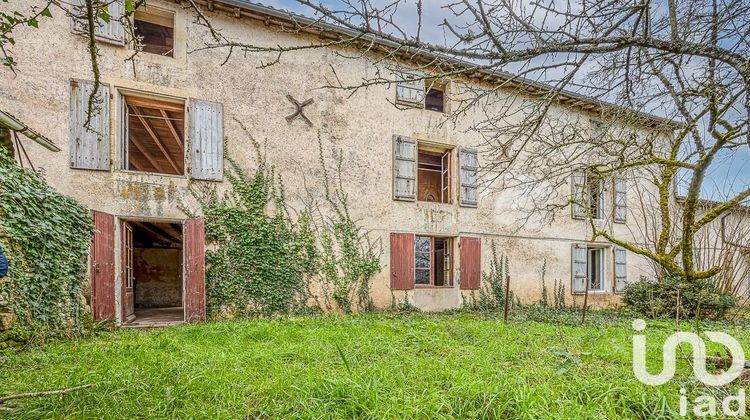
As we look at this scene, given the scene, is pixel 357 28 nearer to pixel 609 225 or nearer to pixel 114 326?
pixel 114 326

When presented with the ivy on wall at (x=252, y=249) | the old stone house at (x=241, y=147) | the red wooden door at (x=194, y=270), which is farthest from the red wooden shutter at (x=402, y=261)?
the red wooden door at (x=194, y=270)

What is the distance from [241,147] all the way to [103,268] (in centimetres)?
296

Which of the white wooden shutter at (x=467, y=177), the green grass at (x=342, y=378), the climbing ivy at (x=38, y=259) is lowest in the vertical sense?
the green grass at (x=342, y=378)

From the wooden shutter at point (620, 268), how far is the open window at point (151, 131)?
11418 mm

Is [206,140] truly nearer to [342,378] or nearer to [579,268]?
[342,378]

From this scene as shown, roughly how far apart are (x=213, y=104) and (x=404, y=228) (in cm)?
453

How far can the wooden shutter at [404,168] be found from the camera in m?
8.03

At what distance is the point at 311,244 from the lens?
284 inches

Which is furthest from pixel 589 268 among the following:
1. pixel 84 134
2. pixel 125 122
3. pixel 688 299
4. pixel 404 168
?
pixel 84 134

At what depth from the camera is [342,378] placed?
2.76 meters

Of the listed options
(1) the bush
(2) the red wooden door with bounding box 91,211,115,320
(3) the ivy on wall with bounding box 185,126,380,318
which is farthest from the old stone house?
(1) the bush

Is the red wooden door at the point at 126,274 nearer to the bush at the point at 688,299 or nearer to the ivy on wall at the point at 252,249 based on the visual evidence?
the ivy on wall at the point at 252,249

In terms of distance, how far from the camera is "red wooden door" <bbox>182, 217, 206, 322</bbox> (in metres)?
6.18

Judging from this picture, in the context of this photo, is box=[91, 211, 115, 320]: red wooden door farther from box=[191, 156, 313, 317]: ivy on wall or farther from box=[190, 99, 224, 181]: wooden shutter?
box=[190, 99, 224, 181]: wooden shutter
